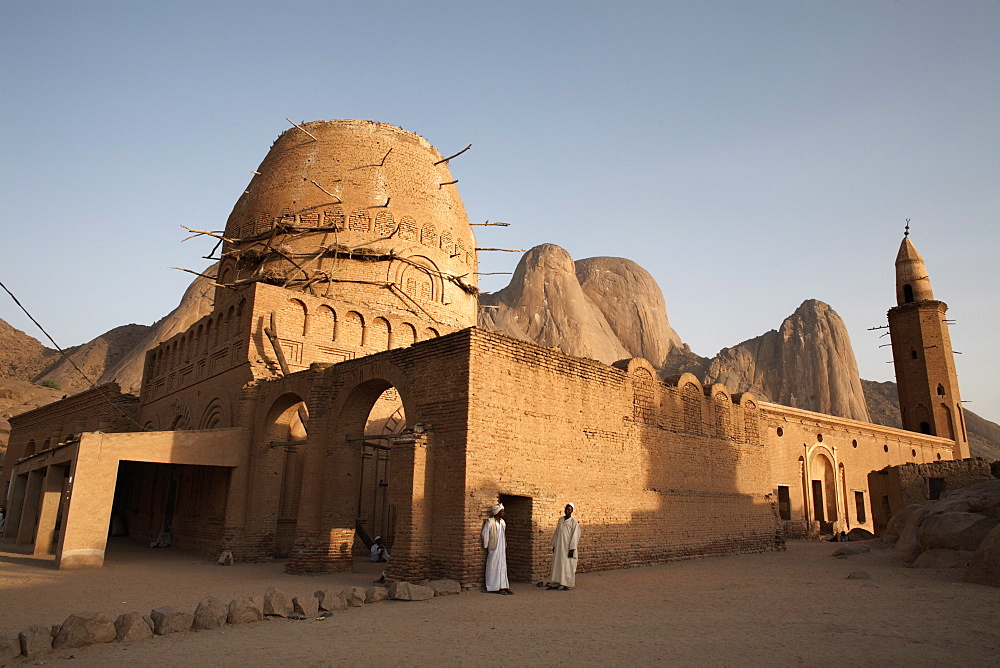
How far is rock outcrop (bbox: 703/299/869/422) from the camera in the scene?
51.4 metres

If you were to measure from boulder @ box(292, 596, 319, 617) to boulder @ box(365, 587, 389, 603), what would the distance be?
1.00 m

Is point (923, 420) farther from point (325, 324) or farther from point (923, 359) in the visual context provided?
point (325, 324)

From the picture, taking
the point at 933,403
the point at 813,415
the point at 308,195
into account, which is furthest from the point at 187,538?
the point at 933,403

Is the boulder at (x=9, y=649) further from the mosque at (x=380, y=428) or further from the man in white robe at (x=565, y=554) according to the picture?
the man in white robe at (x=565, y=554)

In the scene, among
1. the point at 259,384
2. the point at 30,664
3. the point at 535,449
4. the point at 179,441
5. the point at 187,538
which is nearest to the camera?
the point at 30,664

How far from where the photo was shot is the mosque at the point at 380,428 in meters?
11.1

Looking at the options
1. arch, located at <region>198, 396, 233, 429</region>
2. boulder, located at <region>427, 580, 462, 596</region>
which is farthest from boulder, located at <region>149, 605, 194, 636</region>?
A: arch, located at <region>198, 396, 233, 429</region>

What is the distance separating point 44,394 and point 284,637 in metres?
42.6

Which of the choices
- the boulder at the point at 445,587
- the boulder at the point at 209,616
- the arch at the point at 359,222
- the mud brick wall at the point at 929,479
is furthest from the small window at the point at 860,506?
the boulder at the point at 209,616

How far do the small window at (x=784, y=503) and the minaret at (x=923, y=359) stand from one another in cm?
1494

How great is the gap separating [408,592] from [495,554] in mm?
1606

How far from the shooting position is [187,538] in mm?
17203

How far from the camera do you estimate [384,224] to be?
20.9 metres

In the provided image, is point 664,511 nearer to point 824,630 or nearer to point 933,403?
point 824,630
